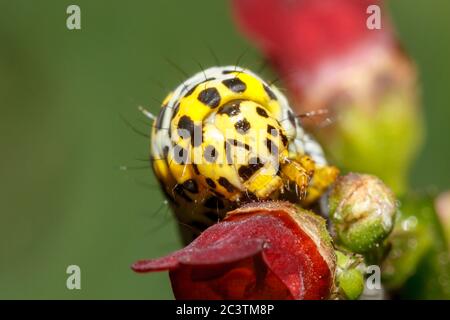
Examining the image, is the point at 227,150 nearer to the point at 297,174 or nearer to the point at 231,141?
the point at 231,141

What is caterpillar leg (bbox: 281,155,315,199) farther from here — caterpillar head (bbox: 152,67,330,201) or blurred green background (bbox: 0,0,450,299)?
blurred green background (bbox: 0,0,450,299)

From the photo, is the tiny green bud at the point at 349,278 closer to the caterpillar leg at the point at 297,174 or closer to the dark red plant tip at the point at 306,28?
the caterpillar leg at the point at 297,174

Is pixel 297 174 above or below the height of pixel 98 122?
above

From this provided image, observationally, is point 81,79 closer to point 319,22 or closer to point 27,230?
point 27,230

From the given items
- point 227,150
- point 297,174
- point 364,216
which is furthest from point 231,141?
point 364,216

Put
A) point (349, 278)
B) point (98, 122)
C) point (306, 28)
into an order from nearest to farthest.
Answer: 1. point (349, 278)
2. point (306, 28)
3. point (98, 122)

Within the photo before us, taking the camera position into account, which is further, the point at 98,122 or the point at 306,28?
the point at 98,122

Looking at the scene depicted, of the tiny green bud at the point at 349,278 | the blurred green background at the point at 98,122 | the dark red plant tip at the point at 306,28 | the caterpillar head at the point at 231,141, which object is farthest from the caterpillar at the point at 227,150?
the blurred green background at the point at 98,122

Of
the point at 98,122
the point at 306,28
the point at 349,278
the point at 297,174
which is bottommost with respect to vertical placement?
the point at 98,122
